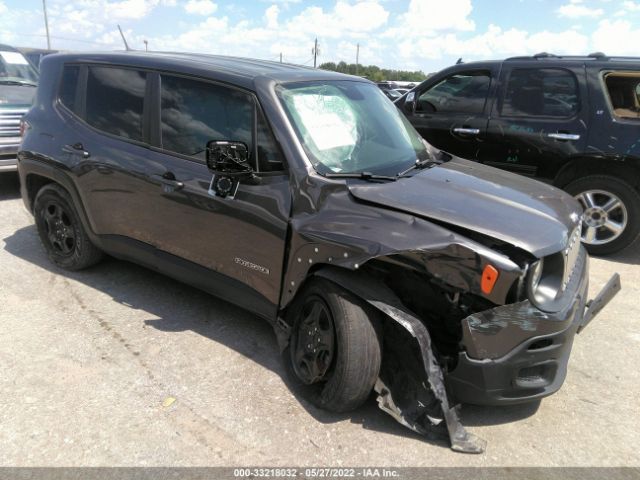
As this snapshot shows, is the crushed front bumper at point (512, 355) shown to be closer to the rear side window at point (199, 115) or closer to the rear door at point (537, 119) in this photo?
the rear side window at point (199, 115)

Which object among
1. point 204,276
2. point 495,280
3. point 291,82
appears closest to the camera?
point 495,280

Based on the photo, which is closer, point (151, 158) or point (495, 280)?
point (495, 280)

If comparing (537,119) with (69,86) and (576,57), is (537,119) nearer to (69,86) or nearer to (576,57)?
(576,57)

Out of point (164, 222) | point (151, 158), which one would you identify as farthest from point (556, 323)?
point (151, 158)

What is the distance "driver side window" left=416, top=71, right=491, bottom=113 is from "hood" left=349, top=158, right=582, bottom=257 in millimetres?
2948

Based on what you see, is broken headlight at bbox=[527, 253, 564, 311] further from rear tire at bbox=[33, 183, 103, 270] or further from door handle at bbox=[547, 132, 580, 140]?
rear tire at bbox=[33, 183, 103, 270]

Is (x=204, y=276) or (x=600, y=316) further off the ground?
(x=204, y=276)

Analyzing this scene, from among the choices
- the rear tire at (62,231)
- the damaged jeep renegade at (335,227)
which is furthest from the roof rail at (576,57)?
the rear tire at (62,231)

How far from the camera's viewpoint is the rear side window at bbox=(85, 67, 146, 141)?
3734 millimetres

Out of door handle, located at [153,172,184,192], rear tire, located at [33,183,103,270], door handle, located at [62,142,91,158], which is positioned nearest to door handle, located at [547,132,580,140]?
door handle, located at [153,172,184,192]

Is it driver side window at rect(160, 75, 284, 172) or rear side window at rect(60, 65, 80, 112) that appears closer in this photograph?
driver side window at rect(160, 75, 284, 172)

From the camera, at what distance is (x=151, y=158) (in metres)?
3.60

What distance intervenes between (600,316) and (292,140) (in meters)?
2.98

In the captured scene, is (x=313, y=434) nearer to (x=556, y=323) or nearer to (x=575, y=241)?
(x=556, y=323)
